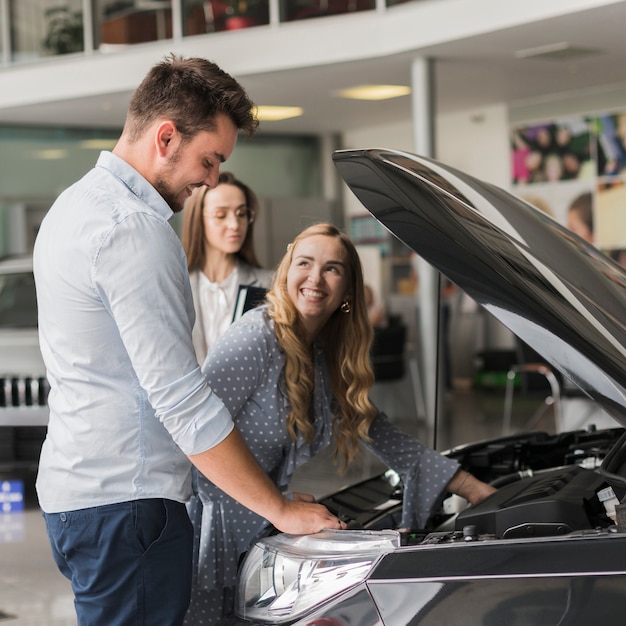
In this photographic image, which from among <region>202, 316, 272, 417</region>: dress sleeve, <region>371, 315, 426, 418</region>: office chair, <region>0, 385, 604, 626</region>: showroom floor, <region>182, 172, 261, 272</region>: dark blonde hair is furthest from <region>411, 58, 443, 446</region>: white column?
<region>202, 316, 272, 417</region>: dress sleeve

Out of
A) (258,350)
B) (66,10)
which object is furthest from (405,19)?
(258,350)

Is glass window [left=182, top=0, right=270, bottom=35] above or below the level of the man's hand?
above

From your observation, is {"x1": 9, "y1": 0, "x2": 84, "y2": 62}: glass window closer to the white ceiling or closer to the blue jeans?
the white ceiling

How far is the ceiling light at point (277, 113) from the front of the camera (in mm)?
12078

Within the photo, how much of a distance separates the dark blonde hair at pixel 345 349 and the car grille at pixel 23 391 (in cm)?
363

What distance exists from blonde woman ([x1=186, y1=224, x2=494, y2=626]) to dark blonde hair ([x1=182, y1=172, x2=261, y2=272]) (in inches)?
68.7

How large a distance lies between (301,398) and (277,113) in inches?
418

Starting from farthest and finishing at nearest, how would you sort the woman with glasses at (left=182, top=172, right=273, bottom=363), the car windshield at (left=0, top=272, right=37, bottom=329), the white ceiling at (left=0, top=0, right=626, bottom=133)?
the white ceiling at (left=0, top=0, right=626, bottom=133), the car windshield at (left=0, top=272, right=37, bottom=329), the woman with glasses at (left=182, top=172, right=273, bottom=363)

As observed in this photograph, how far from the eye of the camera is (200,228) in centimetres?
409

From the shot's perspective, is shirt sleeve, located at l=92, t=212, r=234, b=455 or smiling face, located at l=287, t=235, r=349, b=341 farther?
smiling face, located at l=287, t=235, r=349, b=341

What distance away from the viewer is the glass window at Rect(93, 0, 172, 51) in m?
10.2

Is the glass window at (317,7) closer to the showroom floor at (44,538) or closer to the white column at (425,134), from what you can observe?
the white column at (425,134)

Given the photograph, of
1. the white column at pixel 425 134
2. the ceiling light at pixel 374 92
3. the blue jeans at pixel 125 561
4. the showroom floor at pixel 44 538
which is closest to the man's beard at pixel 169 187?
the blue jeans at pixel 125 561

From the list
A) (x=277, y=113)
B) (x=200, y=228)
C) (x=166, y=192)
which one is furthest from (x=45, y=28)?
(x=166, y=192)
